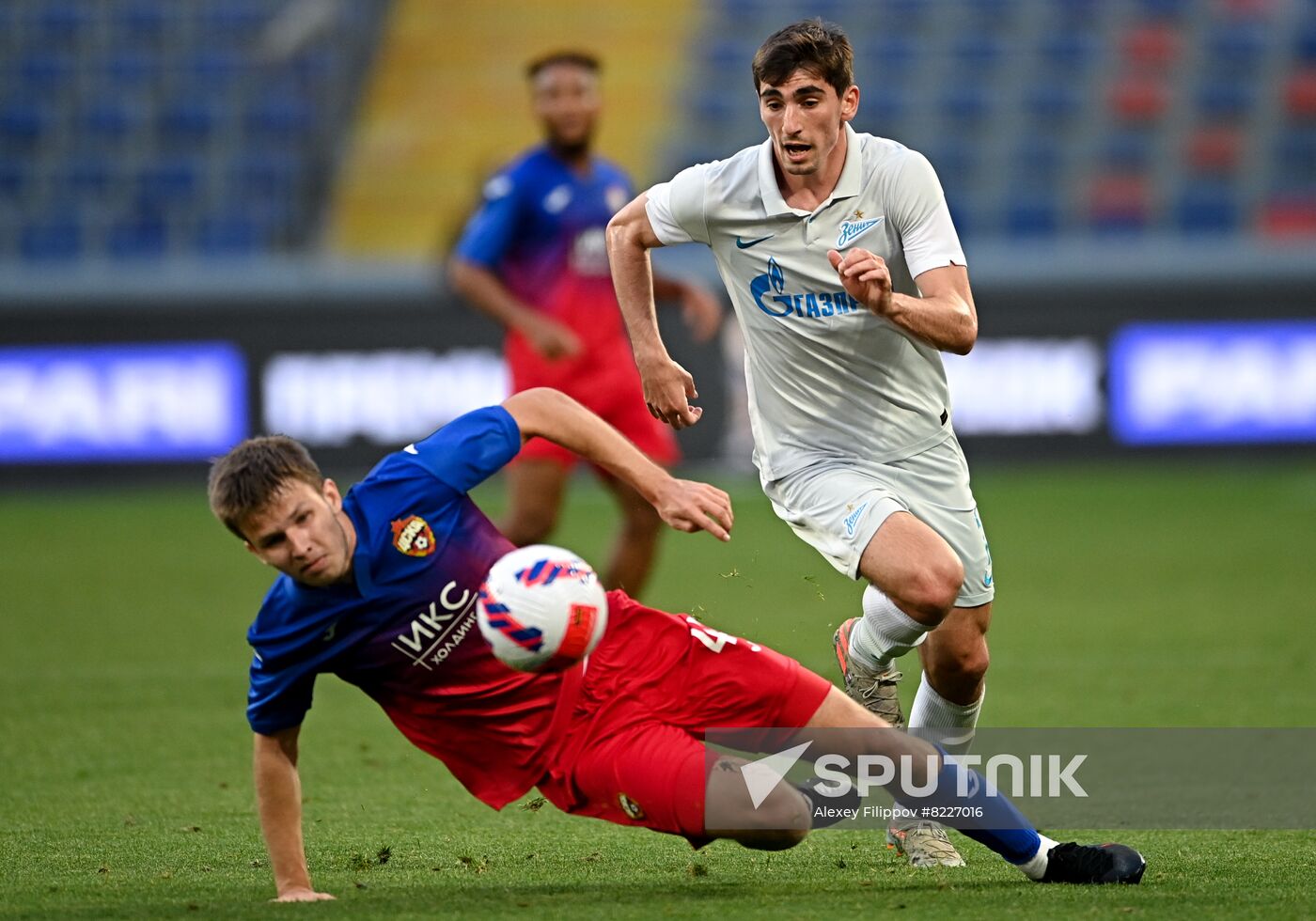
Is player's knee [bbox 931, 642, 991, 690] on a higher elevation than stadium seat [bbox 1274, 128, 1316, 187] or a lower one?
lower

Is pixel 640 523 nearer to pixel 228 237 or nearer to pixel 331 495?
pixel 331 495

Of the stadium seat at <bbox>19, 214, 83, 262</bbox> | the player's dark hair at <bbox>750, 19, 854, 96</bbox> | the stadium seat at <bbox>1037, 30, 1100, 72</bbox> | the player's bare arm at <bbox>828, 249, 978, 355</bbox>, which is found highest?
the stadium seat at <bbox>1037, 30, 1100, 72</bbox>

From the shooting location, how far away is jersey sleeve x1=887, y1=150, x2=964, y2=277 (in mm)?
4578

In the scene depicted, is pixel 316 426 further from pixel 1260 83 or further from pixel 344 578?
pixel 344 578

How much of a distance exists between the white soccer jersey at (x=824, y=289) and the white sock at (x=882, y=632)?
42 cm

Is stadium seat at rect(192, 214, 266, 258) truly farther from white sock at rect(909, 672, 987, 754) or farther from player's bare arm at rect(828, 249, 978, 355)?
player's bare arm at rect(828, 249, 978, 355)

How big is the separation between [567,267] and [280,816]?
4472 mm

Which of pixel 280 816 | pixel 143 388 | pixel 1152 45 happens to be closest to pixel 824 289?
pixel 280 816

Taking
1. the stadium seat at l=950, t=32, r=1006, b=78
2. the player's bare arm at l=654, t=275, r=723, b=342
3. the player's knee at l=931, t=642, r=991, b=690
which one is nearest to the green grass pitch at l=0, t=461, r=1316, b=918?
the player's knee at l=931, t=642, r=991, b=690

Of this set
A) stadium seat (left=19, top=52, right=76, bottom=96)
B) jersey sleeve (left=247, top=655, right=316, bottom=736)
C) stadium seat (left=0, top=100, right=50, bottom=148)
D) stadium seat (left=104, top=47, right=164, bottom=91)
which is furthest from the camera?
stadium seat (left=104, top=47, right=164, bottom=91)

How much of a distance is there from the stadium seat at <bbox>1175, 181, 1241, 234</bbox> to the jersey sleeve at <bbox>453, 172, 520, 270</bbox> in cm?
1052

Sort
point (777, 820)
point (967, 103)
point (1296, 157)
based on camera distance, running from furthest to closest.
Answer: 1. point (967, 103)
2. point (1296, 157)
3. point (777, 820)

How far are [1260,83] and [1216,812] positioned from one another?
14.2 m

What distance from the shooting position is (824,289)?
479cm
